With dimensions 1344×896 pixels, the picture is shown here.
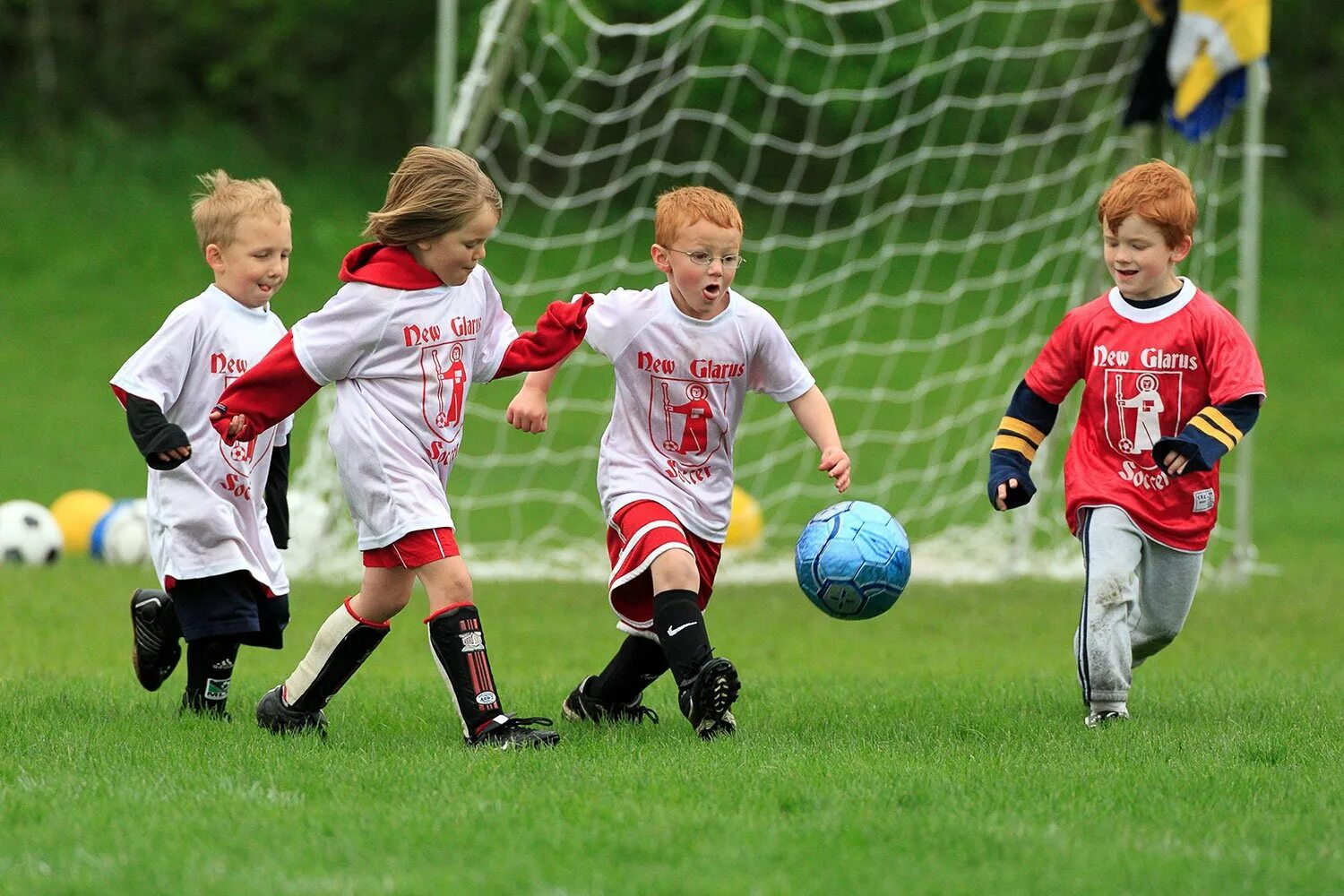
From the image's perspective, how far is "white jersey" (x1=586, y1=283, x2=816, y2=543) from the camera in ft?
17.5

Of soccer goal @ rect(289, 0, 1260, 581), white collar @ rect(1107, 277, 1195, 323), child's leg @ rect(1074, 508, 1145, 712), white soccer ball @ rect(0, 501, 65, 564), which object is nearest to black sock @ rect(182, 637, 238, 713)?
child's leg @ rect(1074, 508, 1145, 712)

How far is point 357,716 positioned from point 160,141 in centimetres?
1931

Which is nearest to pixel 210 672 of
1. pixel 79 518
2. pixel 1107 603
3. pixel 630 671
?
pixel 630 671

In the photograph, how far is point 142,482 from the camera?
14.1 metres

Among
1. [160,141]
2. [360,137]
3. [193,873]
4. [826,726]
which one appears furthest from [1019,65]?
[193,873]

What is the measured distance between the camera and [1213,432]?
5184mm

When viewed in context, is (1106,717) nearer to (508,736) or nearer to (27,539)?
(508,736)

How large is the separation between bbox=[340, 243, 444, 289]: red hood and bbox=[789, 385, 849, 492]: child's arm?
1169mm

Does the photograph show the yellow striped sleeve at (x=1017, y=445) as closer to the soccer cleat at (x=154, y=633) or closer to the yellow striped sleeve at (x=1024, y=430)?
the yellow striped sleeve at (x=1024, y=430)

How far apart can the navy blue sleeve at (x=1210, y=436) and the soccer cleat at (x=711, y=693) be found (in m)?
1.43

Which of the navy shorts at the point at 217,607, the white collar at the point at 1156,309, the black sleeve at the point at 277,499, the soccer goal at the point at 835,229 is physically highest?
the soccer goal at the point at 835,229

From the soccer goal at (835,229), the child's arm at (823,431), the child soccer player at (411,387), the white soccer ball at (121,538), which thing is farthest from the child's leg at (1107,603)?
the white soccer ball at (121,538)

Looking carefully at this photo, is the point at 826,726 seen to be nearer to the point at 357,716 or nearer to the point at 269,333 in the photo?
the point at 357,716

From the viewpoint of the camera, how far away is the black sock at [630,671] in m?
5.50
